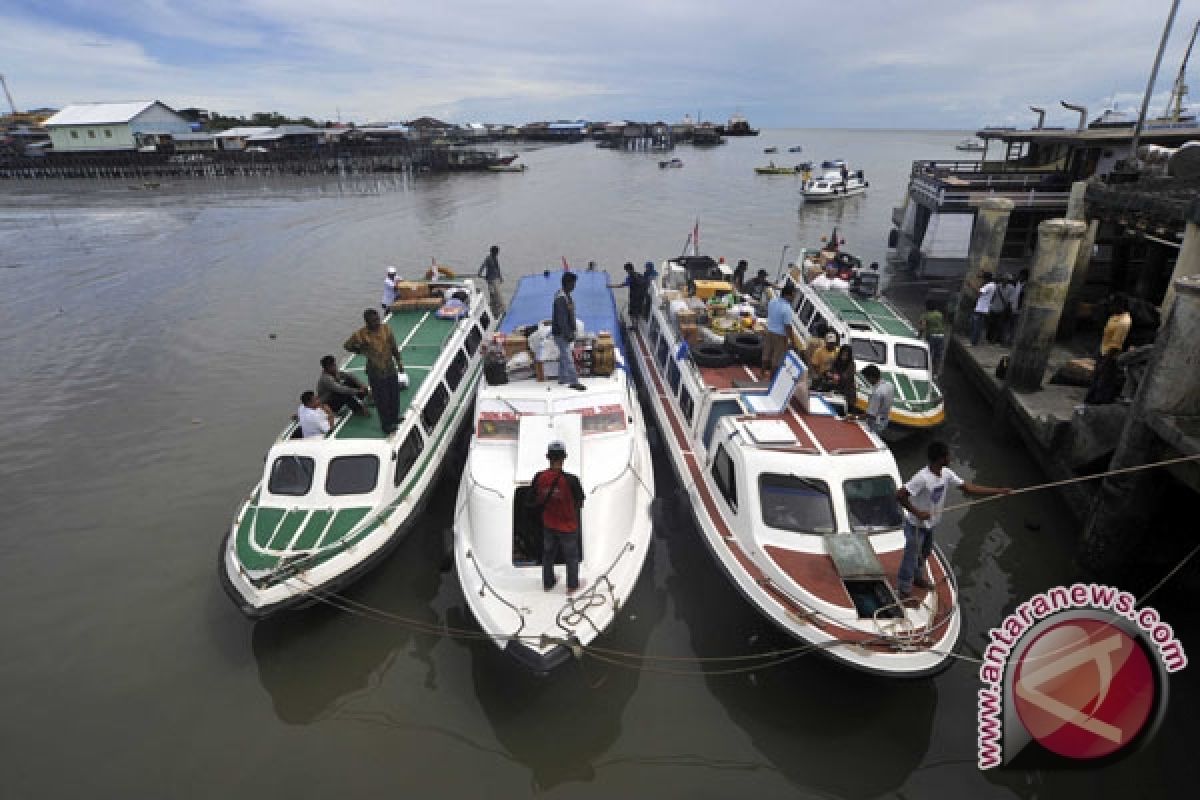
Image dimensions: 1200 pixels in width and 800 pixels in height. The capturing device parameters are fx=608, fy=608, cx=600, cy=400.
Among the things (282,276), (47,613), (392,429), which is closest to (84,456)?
(47,613)

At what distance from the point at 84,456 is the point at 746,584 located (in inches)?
514

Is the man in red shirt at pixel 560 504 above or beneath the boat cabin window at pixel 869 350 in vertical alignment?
above

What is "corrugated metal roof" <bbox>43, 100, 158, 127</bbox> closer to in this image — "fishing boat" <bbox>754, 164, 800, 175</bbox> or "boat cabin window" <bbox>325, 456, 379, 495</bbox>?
"fishing boat" <bbox>754, 164, 800, 175</bbox>

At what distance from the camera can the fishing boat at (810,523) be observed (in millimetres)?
6215

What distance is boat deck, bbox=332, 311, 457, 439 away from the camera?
9.23 metres

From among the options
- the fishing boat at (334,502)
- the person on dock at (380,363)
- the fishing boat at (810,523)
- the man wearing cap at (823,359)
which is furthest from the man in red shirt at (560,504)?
the man wearing cap at (823,359)

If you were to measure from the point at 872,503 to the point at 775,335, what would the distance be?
3835mm

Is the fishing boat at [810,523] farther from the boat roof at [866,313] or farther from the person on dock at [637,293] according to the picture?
the person on dock at [637,293]

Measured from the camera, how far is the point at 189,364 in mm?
16703

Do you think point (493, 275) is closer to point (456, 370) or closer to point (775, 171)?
point (456, 370)

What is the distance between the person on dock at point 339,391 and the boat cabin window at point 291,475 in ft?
4.02

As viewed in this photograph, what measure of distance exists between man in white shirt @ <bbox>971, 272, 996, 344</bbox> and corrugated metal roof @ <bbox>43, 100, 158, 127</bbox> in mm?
88145

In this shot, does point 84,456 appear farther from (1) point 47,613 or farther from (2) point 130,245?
(2) point 130,245

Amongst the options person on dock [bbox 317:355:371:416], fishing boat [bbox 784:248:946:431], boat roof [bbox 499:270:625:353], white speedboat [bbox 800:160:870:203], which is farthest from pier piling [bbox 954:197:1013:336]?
white speedboat [bbox 800:160:870:203]
